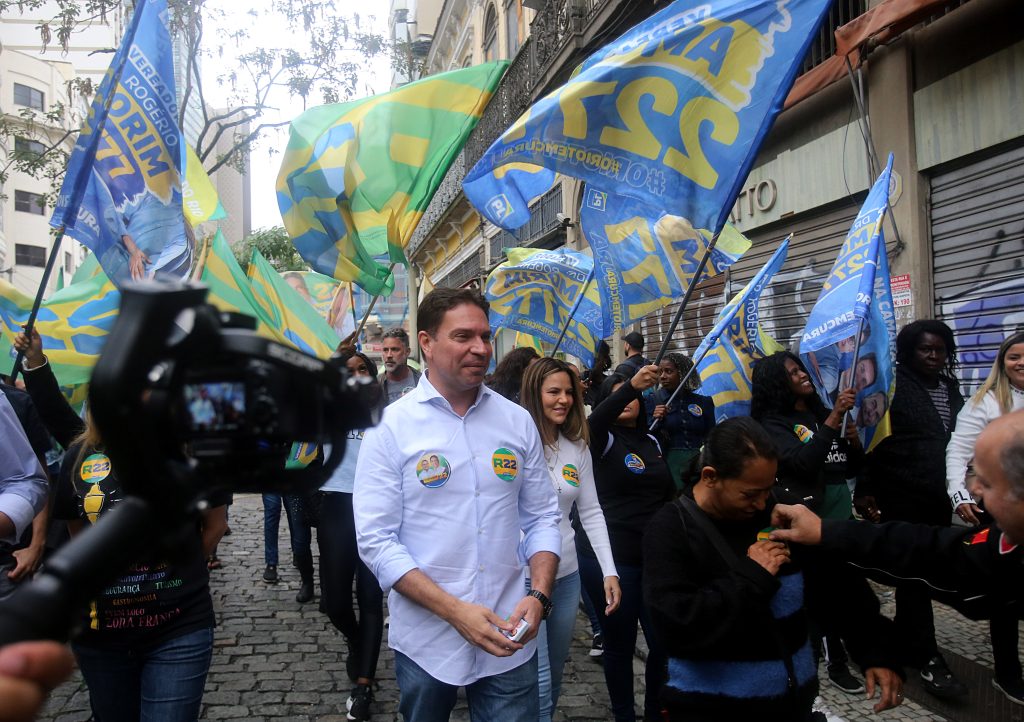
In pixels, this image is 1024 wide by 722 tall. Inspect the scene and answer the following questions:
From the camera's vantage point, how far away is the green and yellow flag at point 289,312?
5484 millimetres

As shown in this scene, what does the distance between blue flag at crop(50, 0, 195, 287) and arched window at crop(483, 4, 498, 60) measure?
18314 mm

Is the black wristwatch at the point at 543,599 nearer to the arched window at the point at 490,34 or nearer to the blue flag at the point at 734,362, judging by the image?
the blue flag at the point at 734,362

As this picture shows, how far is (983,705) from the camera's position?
13.8 feet

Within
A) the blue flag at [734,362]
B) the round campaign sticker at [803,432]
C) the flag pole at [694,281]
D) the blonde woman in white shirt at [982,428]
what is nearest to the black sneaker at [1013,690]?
the blonde woman in white shirt at [982,428]

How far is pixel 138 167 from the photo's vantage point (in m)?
4.67

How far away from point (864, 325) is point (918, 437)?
2.64 feet

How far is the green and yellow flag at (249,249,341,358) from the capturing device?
548cm

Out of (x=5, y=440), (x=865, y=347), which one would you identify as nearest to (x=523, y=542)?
(x=5, y=440)

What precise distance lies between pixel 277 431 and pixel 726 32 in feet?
10.6

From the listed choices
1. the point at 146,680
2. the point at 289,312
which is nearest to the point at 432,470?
the point at 146,680

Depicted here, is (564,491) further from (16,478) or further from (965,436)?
(965,436)

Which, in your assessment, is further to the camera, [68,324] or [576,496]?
[68,324]

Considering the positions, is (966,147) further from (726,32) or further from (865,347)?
(726,32)

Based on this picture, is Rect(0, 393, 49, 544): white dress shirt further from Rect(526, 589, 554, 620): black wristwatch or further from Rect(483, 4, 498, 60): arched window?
Rect(483, 4, 498, 60): arched window
